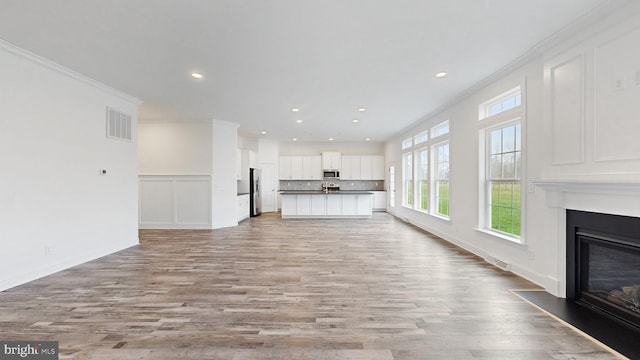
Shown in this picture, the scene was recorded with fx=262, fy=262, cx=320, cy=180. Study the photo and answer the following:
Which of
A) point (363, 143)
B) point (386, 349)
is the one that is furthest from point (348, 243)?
point (363, 143)

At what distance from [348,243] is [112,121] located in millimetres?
4874

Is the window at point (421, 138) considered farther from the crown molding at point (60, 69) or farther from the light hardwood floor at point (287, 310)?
the crown molding at point (60, 69)

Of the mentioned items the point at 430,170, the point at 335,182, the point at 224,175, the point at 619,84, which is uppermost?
the point at 619,84

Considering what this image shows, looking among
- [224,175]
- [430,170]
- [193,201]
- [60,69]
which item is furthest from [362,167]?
[60,69]

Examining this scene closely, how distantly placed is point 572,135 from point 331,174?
8.26 m

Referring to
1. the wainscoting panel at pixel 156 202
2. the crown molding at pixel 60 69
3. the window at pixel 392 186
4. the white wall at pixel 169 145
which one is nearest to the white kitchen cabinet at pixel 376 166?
the window at pixel 392 186

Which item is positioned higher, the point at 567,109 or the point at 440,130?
the point at 440,130

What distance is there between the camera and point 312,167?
10664 mm

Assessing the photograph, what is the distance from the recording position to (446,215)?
5.79m

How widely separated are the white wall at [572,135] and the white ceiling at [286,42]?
0.29 meters

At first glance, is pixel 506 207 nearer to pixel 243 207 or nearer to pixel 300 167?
pixel 243 207

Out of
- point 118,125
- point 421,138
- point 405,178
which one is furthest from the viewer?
point 405,178

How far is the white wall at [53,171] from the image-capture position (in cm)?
310

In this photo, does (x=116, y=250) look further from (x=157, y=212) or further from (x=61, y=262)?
(x=157, y=212)
